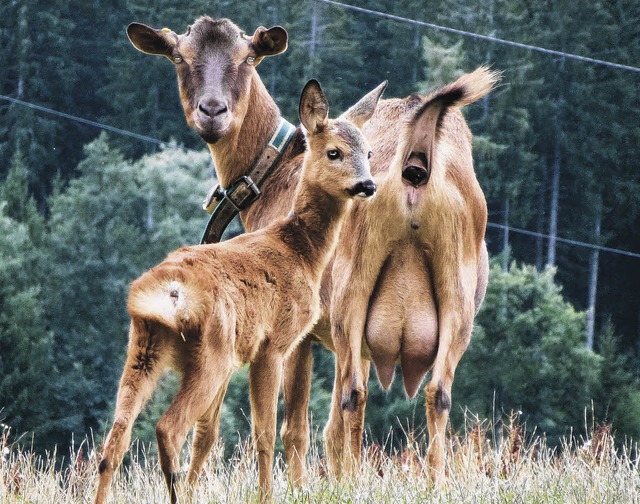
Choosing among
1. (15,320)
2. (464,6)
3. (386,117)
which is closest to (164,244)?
(15,320)

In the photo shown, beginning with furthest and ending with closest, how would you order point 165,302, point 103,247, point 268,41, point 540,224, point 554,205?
point 540,224, point 554,205, point 103,247, point 268,41, point 165,302

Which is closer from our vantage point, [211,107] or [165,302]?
[165,302]

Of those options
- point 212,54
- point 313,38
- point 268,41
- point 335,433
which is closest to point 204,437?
point 335,433

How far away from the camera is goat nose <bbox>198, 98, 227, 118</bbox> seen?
700cm

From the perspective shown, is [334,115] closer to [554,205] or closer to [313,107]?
[554,205]

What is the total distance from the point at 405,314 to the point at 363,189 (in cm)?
105

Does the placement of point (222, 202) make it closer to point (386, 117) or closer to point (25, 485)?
point (386, 117)

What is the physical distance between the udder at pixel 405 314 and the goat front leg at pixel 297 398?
51 cm

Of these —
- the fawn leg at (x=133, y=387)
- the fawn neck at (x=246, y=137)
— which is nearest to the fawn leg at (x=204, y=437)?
the fawn leg at (x=133, y=387)

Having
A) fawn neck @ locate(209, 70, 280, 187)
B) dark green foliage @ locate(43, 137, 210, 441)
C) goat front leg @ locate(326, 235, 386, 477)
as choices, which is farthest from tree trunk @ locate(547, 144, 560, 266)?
goat front leg @ locate(326, 235, 386, 477)

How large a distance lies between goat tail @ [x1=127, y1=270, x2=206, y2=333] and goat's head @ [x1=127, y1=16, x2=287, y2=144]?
7.55ft

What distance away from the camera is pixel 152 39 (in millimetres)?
7633

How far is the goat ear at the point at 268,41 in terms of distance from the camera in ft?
25.4

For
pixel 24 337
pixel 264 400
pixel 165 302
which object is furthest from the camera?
pixel 24 337
